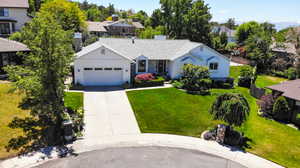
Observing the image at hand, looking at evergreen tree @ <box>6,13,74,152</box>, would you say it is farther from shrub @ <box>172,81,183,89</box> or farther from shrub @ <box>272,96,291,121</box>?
shrub @ <box>272,96,291,121</box>

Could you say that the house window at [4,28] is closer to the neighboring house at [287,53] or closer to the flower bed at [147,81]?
the flower bed at [147,81]

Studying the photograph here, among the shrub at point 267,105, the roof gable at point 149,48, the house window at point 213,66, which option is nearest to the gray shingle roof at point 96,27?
the roof gable at point 149,48

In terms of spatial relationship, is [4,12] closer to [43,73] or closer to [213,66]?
[43,73]

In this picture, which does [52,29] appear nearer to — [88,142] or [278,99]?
[88,142]

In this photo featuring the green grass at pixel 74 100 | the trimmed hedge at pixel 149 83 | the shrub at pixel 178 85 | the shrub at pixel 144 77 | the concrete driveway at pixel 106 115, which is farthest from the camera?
the shrub at pixel 178 85

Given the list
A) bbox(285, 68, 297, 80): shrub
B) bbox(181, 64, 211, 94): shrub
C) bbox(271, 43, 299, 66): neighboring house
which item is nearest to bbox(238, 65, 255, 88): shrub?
bbox(181, 64, 211, 94): shrub

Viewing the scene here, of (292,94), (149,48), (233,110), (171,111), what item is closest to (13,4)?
(149,48)

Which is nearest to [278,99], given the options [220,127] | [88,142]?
[220,127]
